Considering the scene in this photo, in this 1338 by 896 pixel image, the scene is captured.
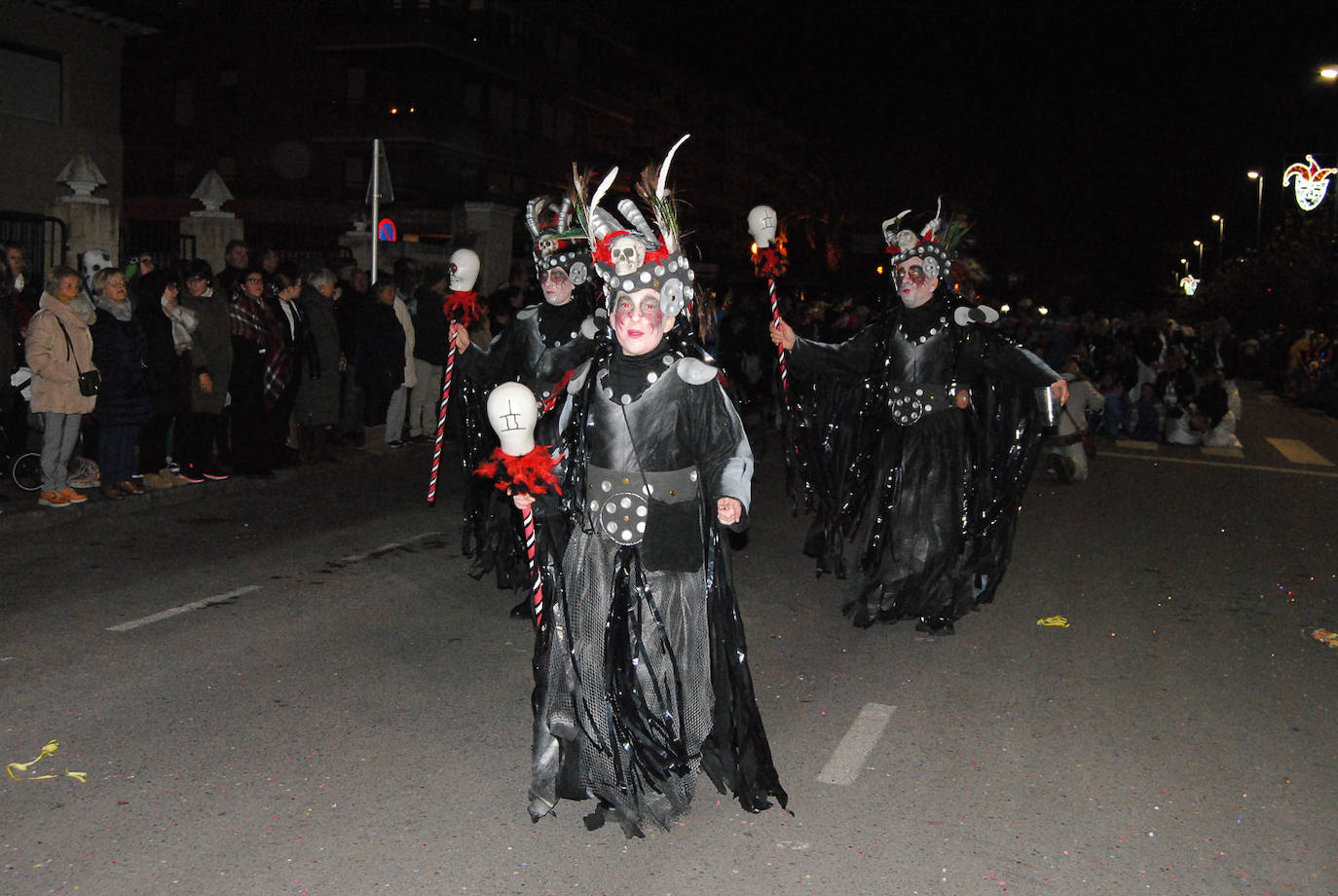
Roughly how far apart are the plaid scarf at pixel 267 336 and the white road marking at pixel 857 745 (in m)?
7.39

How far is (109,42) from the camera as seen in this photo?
2128 centimetres

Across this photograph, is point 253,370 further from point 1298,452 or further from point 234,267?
point 1298,452

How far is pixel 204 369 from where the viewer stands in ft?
34.8

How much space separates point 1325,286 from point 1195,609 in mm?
24843

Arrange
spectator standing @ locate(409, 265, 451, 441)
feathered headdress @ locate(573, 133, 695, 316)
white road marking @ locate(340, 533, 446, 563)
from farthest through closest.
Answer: spectator standing @ locate(409, 265, 451, 441) → white road marking @ locate(340, 533, 446, 563) → feathered headdress @ locate(573, 133, 695, 316)

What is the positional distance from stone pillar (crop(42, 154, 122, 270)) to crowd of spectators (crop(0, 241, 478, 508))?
37.5 inches

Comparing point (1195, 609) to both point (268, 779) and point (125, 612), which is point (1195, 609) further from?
point (125, 612)

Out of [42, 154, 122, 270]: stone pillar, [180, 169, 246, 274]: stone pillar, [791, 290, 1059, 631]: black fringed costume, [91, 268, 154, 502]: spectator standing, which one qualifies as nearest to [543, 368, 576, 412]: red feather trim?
[791, 290, 1059, 631]: black fringed costume

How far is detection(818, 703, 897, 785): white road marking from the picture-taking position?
4.87 meters

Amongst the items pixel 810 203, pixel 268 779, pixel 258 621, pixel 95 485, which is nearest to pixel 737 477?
pixel 268 779

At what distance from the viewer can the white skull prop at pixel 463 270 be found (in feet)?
20.2

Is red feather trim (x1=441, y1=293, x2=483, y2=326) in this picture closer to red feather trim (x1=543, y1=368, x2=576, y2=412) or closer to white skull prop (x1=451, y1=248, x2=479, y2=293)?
white skull prop (x1=451, y1=248, x2=479, y2=293)

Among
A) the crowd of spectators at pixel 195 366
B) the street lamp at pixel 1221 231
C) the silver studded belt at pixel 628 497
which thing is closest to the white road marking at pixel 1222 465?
the crowd of spectators at pixel 195 366

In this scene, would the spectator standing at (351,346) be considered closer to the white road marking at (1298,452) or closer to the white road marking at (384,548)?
the white road marking at (384,548)
